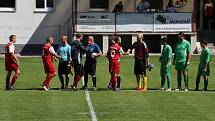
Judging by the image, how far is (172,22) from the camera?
43.8 m

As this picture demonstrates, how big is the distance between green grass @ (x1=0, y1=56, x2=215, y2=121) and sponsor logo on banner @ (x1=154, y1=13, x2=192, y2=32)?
1776 cm

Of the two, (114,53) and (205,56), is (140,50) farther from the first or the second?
(205,56)

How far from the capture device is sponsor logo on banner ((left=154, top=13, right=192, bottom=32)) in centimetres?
4372

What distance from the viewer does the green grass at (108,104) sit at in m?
17.2

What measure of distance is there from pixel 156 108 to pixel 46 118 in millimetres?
3415

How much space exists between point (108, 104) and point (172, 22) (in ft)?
81.9

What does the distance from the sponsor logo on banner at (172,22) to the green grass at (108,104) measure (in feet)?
58.3

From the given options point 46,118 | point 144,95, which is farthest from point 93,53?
point 46,118

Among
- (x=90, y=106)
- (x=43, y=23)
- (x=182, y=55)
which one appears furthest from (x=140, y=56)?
(x=43, y=23)

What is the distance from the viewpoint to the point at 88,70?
23500 millimetres

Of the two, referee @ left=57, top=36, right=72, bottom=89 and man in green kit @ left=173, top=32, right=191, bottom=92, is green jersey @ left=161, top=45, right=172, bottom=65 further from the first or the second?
referee @ left=57, top=36, right=72, bottom=89

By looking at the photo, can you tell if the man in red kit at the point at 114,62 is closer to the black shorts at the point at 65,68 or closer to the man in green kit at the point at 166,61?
the black shorts at the point at 65,68

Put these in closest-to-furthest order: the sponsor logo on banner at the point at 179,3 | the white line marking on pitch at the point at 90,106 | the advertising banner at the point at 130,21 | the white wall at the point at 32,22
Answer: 1. the white line marking on pitch at the point at 90,106
2. the advertising banner at the point at 130,21
3. the white wall at the point at 32,22
4. the sponsor logo on banner at the point at 179,3

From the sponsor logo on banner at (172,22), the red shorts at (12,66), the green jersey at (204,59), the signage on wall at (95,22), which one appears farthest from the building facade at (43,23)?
the red shorts at (12,66)
